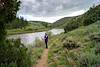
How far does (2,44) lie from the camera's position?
Answer: 1053cm

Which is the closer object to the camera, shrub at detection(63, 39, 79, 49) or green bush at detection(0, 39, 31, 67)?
green bush at detection(0, 39, 31, 67)

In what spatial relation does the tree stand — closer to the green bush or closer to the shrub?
the green bush

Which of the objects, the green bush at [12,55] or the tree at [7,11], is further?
the green bush at [12,55]

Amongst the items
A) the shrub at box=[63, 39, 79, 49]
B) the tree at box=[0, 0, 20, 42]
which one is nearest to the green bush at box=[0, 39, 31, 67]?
the tree at box=[0, 0, 20, 42]

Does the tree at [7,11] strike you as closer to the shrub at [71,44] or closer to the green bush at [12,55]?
the green bush at [12,55]

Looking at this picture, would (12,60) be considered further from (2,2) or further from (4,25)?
(2,2)

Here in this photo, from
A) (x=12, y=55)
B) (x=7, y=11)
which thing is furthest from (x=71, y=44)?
(x=7, y=11)

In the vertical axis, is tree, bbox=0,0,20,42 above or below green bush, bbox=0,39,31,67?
above

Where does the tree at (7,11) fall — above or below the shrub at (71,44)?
above

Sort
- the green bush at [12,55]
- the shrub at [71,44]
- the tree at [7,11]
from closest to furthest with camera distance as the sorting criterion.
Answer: the tree at [7,11], the green bush at [12,55], the shrub at [71,44]

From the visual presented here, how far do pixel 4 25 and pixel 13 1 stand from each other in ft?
3.88

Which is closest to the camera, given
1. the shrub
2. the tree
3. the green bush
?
the tree

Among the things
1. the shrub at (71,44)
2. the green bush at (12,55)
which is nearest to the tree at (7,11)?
the green bush at (12,55)

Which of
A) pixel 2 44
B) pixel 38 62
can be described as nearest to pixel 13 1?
pixel 2 44
